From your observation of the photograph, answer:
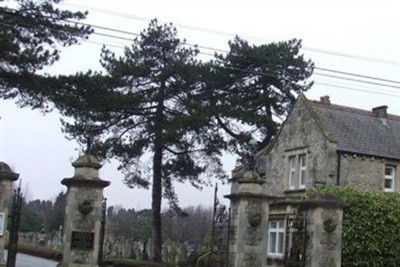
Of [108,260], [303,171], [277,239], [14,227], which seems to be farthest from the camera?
[303,171]

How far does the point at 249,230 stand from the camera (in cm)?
1994

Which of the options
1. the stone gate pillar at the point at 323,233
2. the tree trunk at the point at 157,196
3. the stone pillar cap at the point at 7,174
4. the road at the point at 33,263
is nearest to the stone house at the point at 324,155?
the stone gate pillar at the point at 323,233

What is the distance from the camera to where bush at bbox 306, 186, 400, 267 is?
24.8 metres

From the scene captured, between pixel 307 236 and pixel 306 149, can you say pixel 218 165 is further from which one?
pixel 307 236

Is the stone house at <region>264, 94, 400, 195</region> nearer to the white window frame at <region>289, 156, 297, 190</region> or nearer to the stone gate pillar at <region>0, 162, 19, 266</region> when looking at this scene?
the white window frame at <region>289, 156, 297, 190</region>

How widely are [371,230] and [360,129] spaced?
405 inches

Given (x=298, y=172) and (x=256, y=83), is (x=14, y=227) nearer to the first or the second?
(x=298, y=172)

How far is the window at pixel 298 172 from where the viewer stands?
113 feet

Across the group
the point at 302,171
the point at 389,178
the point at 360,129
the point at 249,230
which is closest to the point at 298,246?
the point at 249,230

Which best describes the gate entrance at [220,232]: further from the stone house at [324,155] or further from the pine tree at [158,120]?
the pine tree at [158,120]

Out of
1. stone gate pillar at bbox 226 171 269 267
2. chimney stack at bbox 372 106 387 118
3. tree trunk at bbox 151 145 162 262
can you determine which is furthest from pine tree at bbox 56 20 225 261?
stone gate pillar at bbox 226 171 269 267

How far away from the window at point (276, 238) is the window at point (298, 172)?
3.07m

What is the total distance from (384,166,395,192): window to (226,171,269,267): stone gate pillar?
1559cm

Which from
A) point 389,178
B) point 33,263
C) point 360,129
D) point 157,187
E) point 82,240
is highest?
point 360,129
